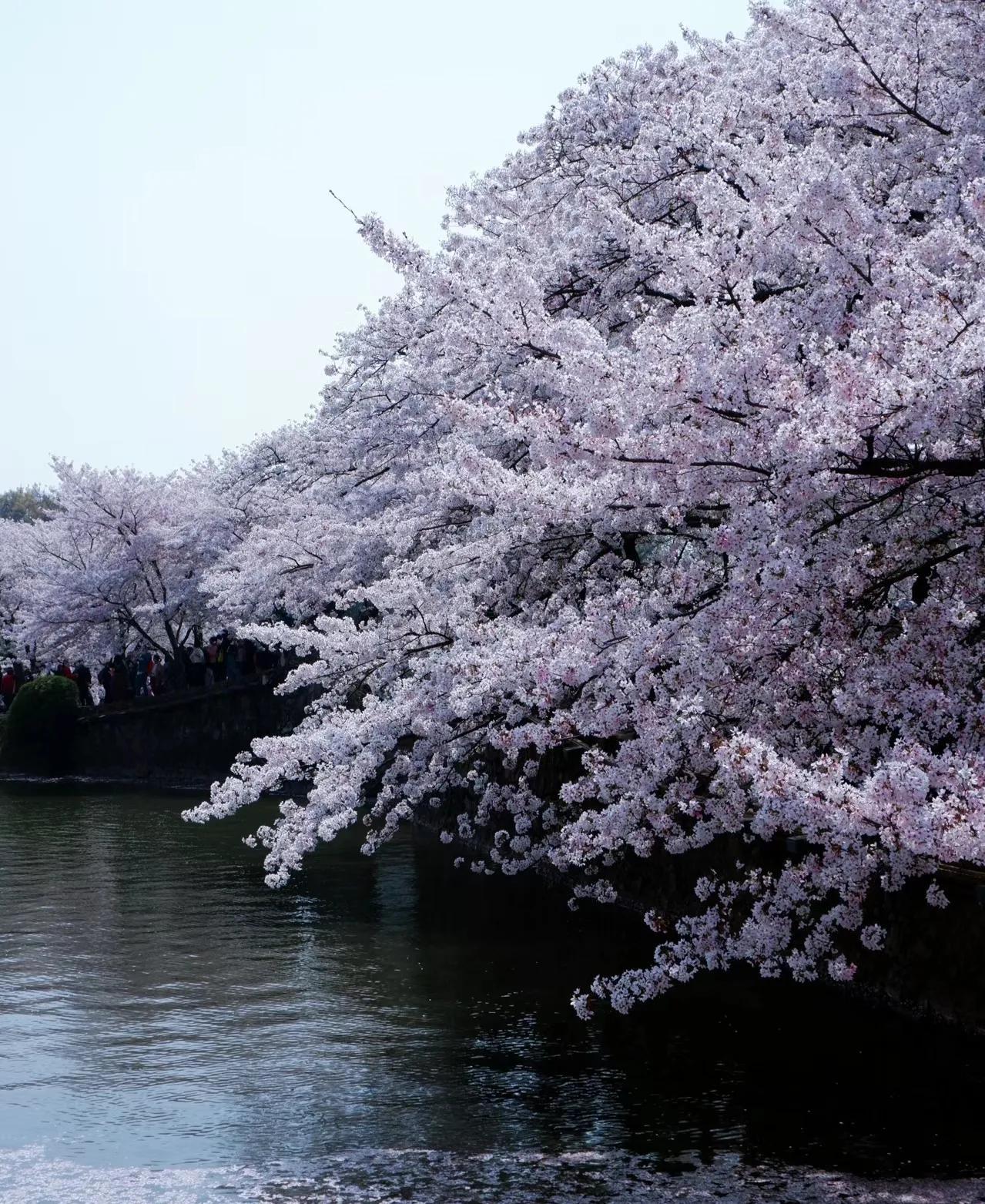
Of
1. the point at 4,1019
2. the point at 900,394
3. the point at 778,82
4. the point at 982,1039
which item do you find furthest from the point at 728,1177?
the point at 778,82

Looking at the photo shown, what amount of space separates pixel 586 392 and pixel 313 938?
28.9ft

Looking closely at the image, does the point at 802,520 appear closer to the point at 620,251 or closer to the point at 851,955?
the point at 851,955

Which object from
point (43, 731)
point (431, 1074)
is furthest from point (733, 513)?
point (43, 731)

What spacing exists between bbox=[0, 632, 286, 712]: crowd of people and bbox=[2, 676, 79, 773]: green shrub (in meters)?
1.34

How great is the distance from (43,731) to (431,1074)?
1383 inches

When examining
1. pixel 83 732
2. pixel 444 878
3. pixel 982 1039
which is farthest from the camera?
pixel 83 732

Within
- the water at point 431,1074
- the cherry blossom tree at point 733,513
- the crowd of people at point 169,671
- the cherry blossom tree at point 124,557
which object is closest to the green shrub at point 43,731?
the crowd of people at point 169,671

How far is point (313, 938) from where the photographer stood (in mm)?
16000

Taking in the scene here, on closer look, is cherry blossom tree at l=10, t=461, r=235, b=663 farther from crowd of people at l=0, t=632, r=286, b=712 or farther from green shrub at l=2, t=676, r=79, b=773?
green shrub at l=2, t=676, r=79, b=773

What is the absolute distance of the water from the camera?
28.1 ft

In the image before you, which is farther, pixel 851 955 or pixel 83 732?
pixel 83 732

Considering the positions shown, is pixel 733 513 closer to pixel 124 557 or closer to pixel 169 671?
pixel 124 557

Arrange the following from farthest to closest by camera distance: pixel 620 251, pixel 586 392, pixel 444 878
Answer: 1. pixel 444 878
2. pixel 620 251
3. pixel 586 392

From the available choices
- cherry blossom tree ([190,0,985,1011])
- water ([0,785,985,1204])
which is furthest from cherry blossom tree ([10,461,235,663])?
cherry blossom tree ([190,0,985,1011])
